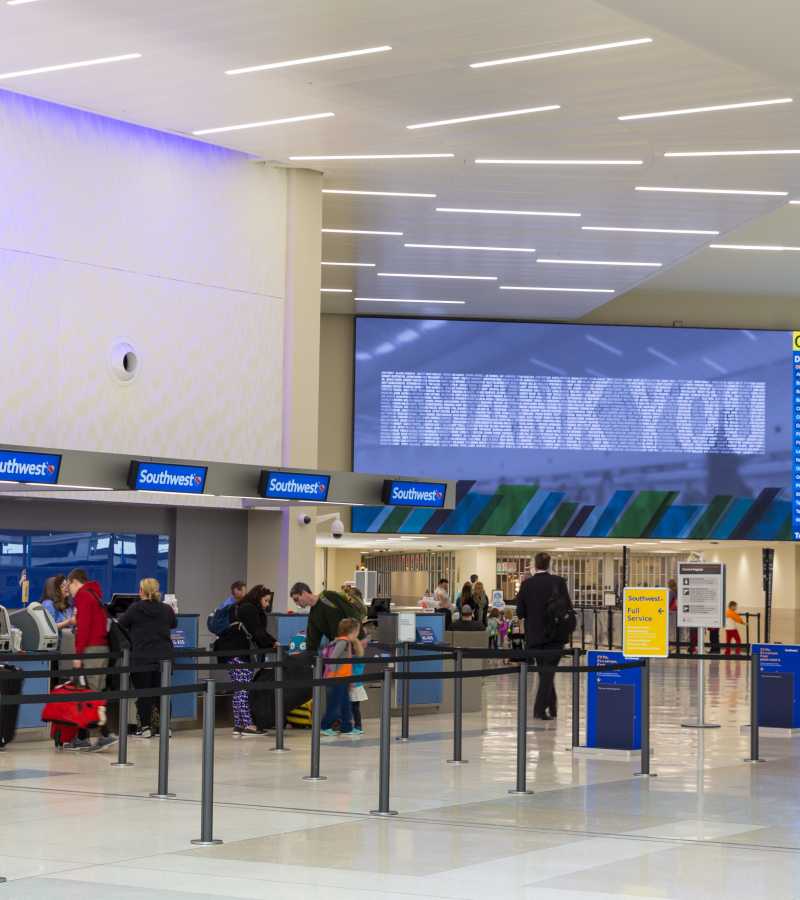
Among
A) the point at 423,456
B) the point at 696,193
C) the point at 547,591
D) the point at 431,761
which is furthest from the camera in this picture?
the point at 423,456

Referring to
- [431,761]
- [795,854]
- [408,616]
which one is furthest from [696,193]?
[795,854]

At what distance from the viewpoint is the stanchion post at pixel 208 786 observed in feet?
27.0

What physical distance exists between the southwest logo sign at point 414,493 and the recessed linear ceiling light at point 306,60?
5.99 m

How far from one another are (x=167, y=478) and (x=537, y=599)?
4125 millimetres

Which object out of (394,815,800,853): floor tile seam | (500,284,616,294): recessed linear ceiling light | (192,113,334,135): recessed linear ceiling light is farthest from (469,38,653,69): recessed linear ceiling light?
(500,284,616,294): recessed linear ceiling light

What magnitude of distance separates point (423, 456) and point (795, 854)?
2439cm

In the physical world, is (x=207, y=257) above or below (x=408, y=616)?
above

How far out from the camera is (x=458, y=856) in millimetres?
7883

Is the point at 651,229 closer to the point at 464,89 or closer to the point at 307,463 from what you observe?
the point at 307,463

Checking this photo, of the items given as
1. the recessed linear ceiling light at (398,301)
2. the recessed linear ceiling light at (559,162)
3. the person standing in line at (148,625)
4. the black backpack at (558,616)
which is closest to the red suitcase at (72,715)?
the person standing in line at (148,625)

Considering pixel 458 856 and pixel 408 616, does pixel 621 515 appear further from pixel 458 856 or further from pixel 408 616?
pixel 458 856

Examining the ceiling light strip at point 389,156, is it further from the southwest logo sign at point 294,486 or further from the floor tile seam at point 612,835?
the floor tile seam at point 612,835

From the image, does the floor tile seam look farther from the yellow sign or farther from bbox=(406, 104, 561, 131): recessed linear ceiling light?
bbox=(406, 104, 561, 131): recessed linear ceiling light

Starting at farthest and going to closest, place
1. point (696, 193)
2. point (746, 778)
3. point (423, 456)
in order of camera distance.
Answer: point (423, 456) < point (696, 193) < point (746, 778)
